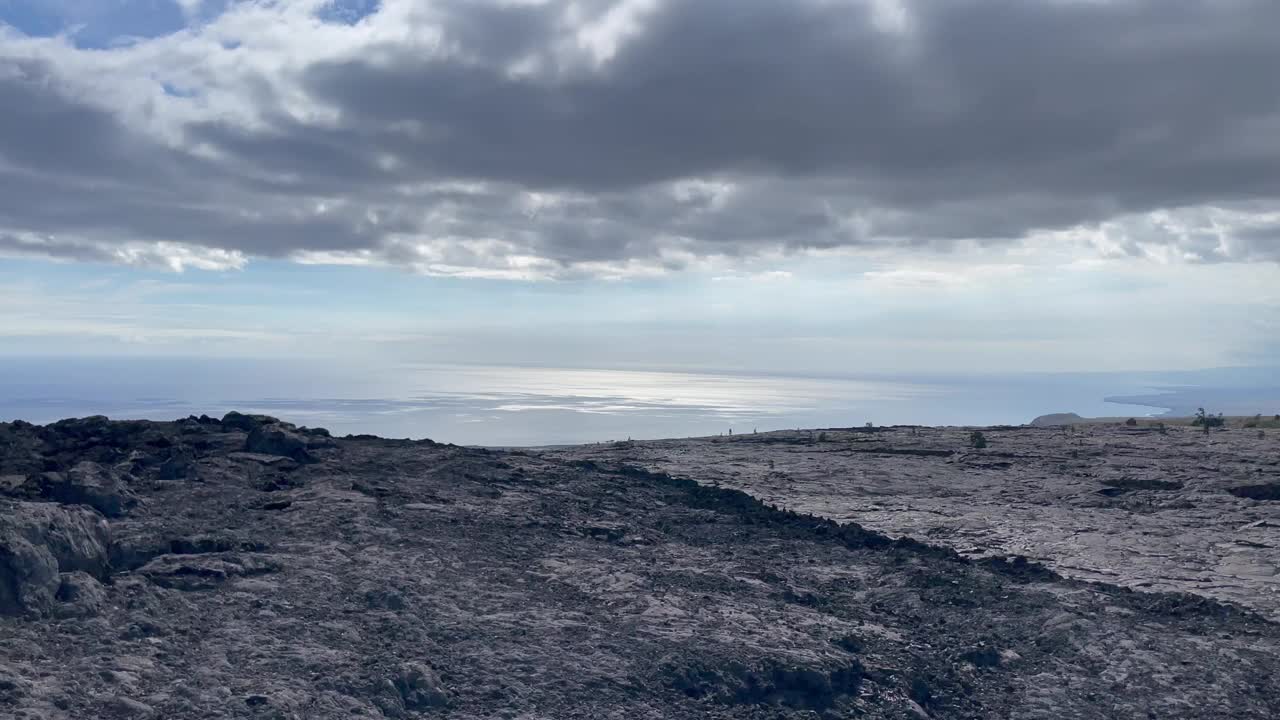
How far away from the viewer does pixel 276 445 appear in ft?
65.1

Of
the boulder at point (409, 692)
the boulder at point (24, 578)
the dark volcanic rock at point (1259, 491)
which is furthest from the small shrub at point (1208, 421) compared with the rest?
the boulder at point (24, 578)

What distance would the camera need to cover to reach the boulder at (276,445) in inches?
779

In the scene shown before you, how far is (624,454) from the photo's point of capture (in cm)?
2734

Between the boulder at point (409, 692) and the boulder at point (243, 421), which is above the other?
the boulder at point (243, 421)

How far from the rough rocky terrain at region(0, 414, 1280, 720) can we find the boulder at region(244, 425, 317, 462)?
5.76 feet

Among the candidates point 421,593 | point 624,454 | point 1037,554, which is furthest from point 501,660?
point 624,454

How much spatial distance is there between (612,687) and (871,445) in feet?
67.8

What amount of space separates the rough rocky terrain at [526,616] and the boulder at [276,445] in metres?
1.75

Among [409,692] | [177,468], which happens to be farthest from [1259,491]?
[177,468]

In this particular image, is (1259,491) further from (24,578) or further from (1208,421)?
(24,578)

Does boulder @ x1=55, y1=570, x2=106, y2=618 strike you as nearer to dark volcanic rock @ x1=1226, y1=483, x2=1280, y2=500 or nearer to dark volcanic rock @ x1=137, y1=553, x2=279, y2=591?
dark volcanic rock @ x1=137, y1=553, x2=279, y2=591

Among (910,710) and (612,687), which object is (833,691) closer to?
(910,710)

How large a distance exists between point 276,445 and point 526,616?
963 centimetres

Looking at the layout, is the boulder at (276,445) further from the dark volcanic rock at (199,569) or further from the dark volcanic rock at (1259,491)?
the dark volcanic rock at (1259,491)
